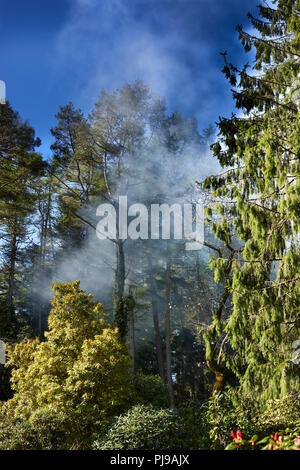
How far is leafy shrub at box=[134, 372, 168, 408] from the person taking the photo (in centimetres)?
1109

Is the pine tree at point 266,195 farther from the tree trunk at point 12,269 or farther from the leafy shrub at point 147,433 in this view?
the tree trunk at point 12,269

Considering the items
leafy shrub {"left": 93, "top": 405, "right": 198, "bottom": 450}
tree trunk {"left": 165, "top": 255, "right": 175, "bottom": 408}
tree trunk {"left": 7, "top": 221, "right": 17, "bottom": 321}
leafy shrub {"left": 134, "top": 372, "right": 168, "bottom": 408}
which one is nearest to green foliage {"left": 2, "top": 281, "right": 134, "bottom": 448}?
leafy shrub {"left": 93, "top": 405, "right": 198, "bottom": 450}

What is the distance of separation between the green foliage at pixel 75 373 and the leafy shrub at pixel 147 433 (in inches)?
58.6

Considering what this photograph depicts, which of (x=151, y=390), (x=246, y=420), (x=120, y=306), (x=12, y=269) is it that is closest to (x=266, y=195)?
(x=246, y=420)

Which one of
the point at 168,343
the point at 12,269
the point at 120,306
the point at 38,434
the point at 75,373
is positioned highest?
the point at 12,269

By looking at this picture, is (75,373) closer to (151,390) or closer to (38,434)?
(38,434)

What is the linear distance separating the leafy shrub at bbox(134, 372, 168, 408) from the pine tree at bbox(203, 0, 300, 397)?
682 cm

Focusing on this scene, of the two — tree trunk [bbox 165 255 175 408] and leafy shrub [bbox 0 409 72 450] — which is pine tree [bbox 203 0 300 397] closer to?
leafy shrub [bbox 0 409 72 450]

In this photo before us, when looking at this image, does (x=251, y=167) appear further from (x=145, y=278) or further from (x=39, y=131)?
(x=145, y=278)

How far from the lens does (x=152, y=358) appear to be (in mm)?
18688

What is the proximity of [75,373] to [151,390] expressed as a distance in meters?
6.07

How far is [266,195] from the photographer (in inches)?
188

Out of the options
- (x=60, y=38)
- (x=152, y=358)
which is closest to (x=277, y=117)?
(x=60, y=38)

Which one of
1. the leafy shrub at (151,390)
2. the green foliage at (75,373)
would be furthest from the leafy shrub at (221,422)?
the leafy shrub at (151,390)
